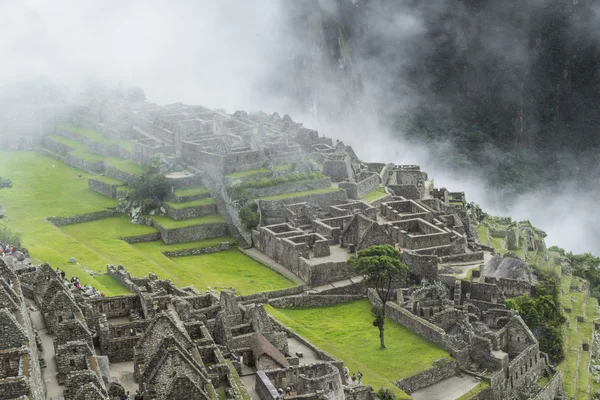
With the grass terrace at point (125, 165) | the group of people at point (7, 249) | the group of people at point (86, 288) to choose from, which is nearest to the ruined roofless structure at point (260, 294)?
the grass terrace at point (125, 165)

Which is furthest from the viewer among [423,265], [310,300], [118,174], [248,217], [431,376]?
[118,174]

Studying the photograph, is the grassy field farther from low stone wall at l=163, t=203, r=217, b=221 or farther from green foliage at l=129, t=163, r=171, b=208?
green foliage at l=129, t=163, r=171, b=208

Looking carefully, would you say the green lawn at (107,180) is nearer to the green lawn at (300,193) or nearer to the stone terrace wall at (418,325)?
the green lawn at (300,193)

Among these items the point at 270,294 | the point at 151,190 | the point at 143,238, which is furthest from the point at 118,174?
the point at 270,294

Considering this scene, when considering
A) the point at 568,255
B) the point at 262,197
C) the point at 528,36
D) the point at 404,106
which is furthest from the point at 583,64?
the point at 262,197

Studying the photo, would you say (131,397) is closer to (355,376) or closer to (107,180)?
(355,376)

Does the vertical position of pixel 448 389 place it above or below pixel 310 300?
below

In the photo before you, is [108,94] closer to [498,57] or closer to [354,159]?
[354,159]
